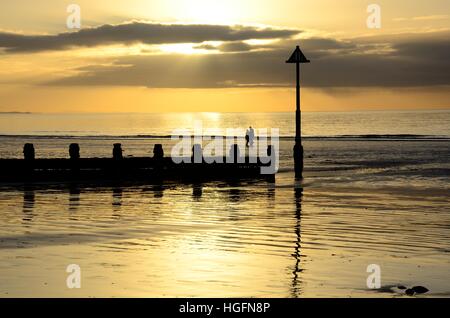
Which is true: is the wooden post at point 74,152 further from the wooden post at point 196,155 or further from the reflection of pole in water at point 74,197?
the wooden post at point 196,155

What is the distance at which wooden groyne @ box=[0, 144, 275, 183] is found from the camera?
33.8m

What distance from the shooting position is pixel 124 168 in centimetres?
3619

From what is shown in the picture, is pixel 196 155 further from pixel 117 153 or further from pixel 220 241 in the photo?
pixel 220 241

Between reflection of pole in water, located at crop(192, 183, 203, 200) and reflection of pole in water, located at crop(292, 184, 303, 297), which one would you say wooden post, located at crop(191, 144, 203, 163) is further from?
reflection of pole in water, located at crop(292, 184, 303, 297)

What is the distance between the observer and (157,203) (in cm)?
2559

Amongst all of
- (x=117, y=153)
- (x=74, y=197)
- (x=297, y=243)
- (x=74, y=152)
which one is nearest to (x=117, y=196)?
(x=74, y=197)

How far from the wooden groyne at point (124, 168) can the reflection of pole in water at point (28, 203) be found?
3429 mm

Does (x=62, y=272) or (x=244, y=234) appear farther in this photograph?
(x=244, y=234)

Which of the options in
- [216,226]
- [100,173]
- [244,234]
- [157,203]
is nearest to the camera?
[244,234]

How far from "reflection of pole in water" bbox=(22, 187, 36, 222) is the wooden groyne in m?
3.43

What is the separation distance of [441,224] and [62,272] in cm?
1027

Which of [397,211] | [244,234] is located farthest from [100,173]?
[244,234]
